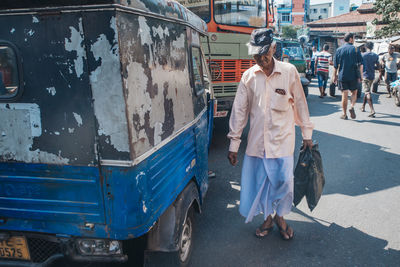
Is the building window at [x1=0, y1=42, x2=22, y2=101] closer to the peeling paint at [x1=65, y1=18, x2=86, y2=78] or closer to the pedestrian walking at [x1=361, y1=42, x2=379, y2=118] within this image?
the peeling paint at [x1=65, y1=18, x2=86, y2=78]

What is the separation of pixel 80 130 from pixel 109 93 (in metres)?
0.28

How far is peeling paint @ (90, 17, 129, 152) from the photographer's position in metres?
1.68

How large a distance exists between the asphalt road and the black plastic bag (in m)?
0.43

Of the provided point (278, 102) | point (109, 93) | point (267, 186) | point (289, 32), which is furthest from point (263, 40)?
point (289, 32)

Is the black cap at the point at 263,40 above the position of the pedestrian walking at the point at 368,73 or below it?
above

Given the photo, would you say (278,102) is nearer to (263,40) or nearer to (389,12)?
(263,40)

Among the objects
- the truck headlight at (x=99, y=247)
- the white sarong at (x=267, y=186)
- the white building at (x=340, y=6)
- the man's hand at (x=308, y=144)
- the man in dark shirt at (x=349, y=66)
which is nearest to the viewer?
the truck headlight at (x=99, y=247)

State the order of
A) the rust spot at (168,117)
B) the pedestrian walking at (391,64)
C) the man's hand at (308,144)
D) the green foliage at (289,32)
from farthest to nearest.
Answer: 1. the green foliage at (289,32)
2. the pedestrian walking at (391,64)
3. the man's hand at (308,144)
4. the rust spot at (168,117)

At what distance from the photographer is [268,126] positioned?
283cm

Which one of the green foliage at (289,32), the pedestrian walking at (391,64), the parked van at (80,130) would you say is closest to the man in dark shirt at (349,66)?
the pedestrian walking at (391,64)

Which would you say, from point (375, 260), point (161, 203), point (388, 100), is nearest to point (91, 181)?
point (161, 203)

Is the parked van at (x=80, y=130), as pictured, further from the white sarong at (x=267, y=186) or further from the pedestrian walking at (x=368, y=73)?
the pedestrian walking at (x=368, y=73)

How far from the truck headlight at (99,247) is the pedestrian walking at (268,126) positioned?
4.43ft

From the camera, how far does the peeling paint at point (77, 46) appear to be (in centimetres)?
170
